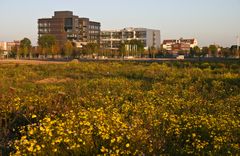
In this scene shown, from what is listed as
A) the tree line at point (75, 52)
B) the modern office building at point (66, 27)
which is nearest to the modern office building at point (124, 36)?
the modern office building at point (66, 27)

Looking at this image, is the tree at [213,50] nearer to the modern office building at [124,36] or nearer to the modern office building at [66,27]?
the modern office building at [124,36]

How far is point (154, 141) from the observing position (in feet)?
19.4

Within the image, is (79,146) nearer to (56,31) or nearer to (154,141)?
(154,141)

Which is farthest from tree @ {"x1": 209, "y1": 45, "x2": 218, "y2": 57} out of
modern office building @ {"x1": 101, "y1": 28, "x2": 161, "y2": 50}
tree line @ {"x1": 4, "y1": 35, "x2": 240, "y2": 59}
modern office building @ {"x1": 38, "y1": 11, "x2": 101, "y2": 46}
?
modern office building @ {"x1": 38, "y1": 11, "x2": 101, "y2": 46}

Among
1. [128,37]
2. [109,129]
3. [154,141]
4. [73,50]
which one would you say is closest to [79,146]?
[109,129]

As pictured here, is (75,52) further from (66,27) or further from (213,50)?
(213,50)

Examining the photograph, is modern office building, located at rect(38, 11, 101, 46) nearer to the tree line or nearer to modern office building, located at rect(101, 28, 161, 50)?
modern office building, located at rect(101, 28, 161, 50)

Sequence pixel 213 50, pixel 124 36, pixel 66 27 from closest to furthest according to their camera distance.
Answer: pixel 213 50, pixel 66 27, pixel 124 36

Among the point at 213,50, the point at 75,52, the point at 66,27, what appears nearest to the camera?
the point at 75,52

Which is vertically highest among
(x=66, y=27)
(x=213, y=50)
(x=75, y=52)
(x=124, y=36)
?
(x=66, y=27)

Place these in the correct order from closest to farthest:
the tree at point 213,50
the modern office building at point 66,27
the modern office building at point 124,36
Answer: the tree at point 213,50
the modern office building at point 66,27
the modern office building at point 124,36

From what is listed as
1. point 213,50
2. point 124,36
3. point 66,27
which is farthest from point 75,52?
point 124,36

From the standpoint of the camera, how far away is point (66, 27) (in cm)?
15838

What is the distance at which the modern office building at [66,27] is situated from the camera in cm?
15700
